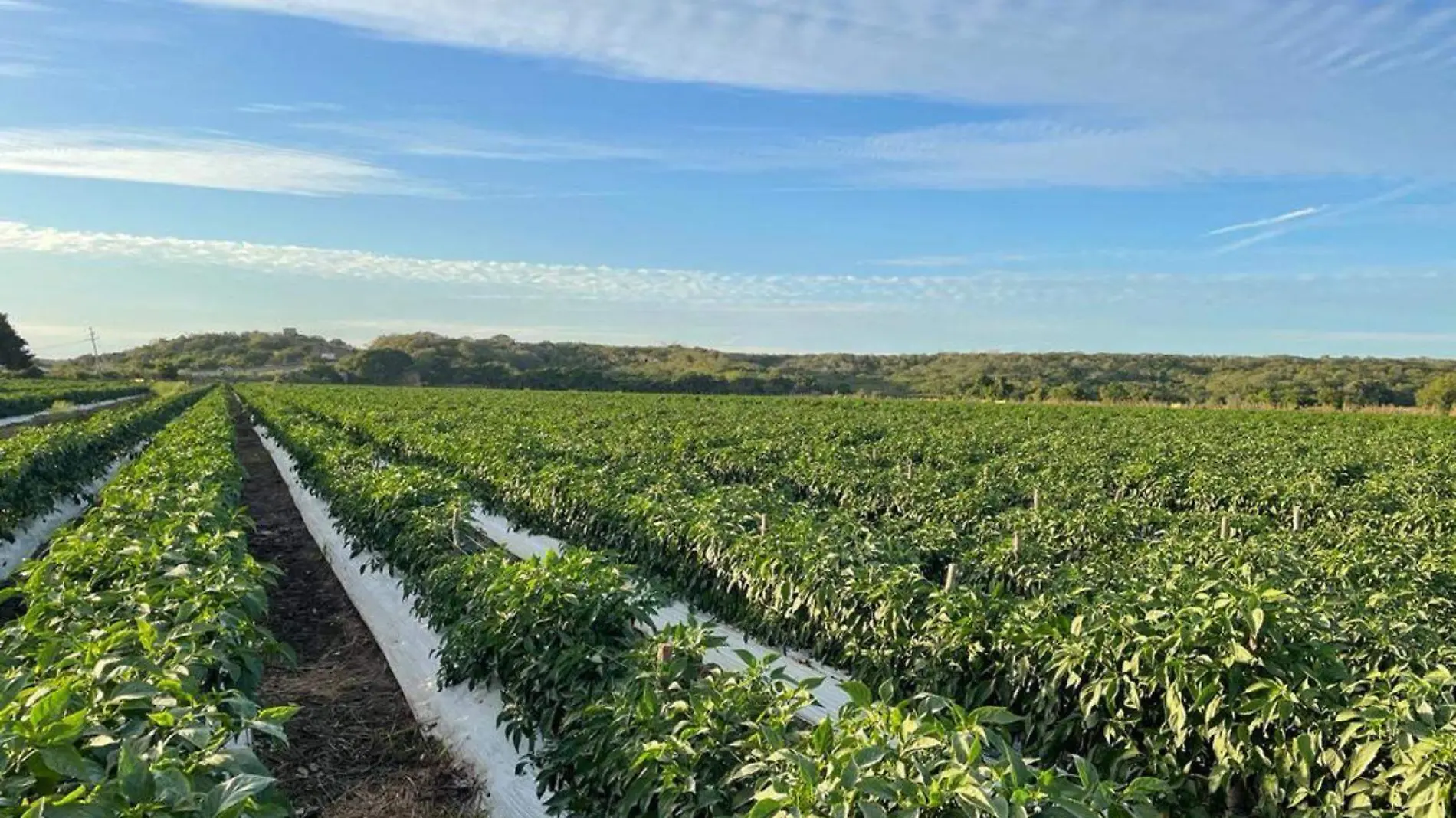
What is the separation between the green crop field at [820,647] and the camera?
8.64 feet

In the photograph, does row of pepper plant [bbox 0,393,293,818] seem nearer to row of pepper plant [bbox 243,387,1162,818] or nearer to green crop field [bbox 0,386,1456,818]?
green crop field [bbox 0,386,1456,818]

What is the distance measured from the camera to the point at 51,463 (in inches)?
510

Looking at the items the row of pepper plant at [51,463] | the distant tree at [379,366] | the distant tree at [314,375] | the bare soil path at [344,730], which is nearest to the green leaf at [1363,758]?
the bare soil path at [344,730]

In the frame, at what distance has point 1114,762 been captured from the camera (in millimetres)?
3996

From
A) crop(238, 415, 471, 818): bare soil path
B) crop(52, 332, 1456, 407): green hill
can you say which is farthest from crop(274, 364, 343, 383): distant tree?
crop(238, 415, 471, 818): bare soil path

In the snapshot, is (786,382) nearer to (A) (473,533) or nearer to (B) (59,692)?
(A) (473,533)

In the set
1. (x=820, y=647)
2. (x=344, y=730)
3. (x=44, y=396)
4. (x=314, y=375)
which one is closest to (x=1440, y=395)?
(x=820, y=647)

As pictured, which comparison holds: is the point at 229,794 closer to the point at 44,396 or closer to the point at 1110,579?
the point at 1110,579

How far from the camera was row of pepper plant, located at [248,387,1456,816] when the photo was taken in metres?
3.65

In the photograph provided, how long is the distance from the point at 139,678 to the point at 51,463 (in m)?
13.4

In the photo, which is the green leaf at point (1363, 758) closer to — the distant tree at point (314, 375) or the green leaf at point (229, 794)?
the green leaf at point (229, 794)

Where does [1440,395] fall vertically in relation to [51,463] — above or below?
below

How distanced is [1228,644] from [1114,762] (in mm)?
820

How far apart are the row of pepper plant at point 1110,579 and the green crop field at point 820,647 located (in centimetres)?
3
